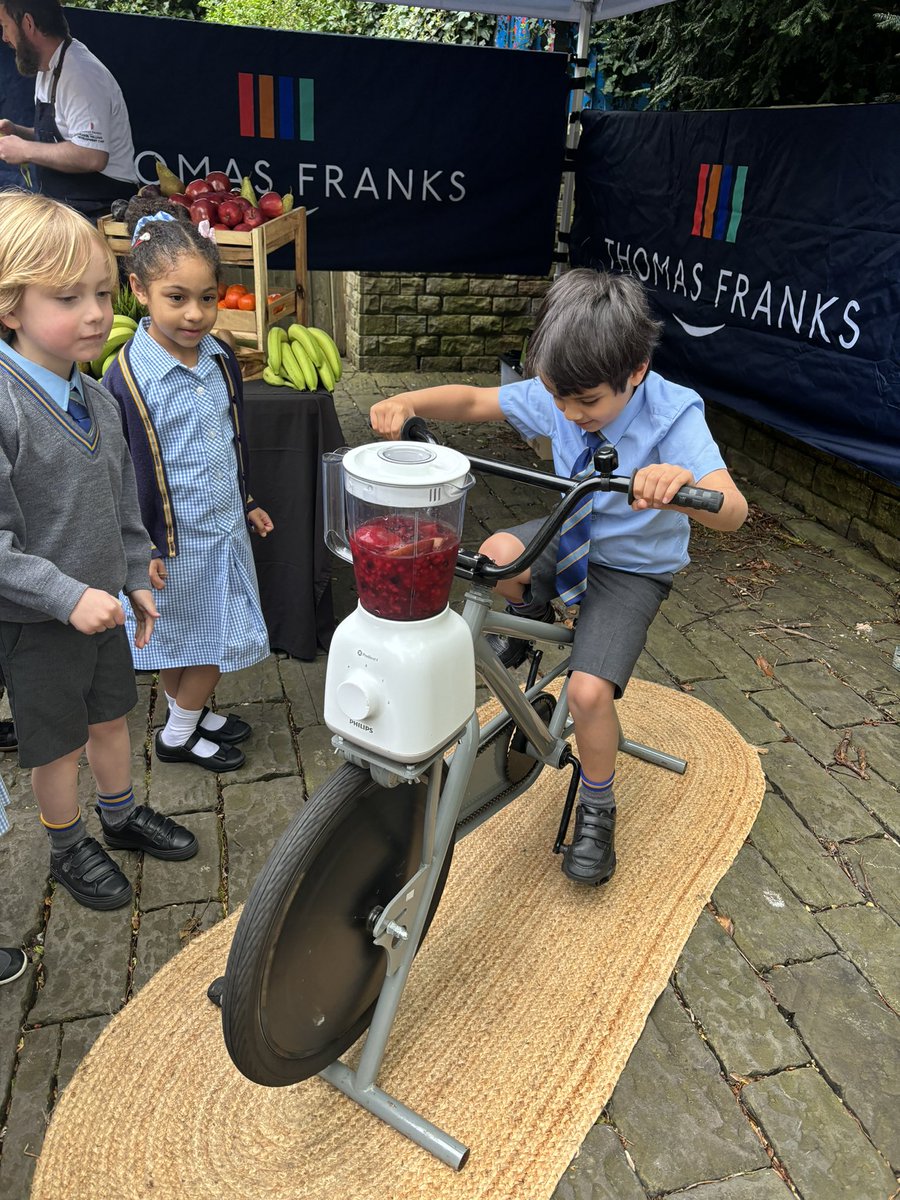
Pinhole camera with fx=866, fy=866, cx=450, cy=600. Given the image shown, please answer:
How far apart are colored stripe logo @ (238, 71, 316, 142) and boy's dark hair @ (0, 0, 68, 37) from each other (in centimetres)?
109

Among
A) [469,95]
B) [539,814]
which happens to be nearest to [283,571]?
[539,814]

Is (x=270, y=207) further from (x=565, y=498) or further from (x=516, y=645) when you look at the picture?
(x=565, y=498)

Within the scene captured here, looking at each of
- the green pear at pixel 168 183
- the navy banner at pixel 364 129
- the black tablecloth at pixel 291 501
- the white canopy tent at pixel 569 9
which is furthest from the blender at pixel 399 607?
the white canopy tent at pixel 569 9

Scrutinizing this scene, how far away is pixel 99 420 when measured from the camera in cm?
204

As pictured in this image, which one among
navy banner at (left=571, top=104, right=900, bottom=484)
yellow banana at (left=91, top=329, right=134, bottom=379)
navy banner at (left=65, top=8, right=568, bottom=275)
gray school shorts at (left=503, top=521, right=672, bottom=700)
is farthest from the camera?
navy banner at (left=65, top=8, right=568, bottom=275)

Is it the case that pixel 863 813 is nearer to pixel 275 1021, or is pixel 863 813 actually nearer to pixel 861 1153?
pixel 861 1153

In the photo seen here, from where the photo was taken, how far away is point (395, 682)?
59.6 inches

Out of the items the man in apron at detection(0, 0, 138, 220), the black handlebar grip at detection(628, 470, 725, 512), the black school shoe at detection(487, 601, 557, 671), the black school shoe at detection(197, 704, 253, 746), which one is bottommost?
the black school shoe at detection(197, 704, 253, 746)

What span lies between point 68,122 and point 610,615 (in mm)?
3471

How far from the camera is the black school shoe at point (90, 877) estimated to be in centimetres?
241

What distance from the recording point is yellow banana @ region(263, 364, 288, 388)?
3.44 m

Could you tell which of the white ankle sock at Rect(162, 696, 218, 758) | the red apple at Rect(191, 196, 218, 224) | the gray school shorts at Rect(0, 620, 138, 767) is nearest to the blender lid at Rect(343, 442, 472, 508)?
the gray school shorts at Rect(0, 620, 138, 767)

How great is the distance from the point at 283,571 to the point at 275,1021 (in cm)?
215

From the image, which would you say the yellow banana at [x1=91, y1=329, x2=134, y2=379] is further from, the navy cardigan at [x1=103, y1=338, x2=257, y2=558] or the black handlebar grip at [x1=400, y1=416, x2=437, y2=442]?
Answer: the black handlebar grip at [x1=400, y1=416, x2=437, y2=442]
